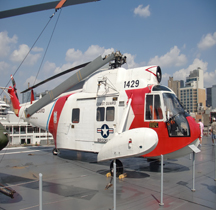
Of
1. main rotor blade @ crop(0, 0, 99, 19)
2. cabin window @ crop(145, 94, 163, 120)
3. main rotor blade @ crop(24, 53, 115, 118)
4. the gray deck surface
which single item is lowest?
the gray deck surface

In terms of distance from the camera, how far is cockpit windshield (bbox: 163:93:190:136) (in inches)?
299

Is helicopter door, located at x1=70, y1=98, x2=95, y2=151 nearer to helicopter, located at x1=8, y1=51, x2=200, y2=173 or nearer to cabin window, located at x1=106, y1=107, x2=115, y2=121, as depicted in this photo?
helicopter, located at x1=8, y1=51, x2=200, y2=173

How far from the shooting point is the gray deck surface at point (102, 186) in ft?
16.6

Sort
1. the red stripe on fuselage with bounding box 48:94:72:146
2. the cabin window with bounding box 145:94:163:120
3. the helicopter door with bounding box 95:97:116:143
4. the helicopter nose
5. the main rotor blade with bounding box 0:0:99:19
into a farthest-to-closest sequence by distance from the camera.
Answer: the red stripe on fuselage with bounding box 48:94:72:146, the helicopter door with bounding box 95:97:116:143, the cabin window with bounding box 145:94:163:120, the main rotor blade with bounding box 0:0:99:19, the helicopter nose

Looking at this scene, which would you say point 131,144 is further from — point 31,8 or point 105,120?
point 31,8

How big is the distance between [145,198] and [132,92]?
4.31 meters

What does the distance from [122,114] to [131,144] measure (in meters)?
1.95

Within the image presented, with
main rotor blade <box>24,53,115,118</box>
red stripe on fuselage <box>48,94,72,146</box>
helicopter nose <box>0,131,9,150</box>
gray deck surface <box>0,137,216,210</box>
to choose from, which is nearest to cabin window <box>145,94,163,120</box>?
gray deck surface <box>0,137,216,210</box>

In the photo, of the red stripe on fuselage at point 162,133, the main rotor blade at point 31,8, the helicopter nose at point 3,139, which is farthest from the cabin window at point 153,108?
the helicopter nose at point 3,139

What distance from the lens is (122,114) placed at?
872cm

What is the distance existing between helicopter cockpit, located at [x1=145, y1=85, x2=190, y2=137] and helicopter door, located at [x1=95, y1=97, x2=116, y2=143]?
4.82ft

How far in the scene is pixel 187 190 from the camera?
6039 millimetres

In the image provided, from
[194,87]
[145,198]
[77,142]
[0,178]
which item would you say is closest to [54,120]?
[77,142]

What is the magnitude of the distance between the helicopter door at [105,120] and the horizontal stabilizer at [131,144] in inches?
52.6
